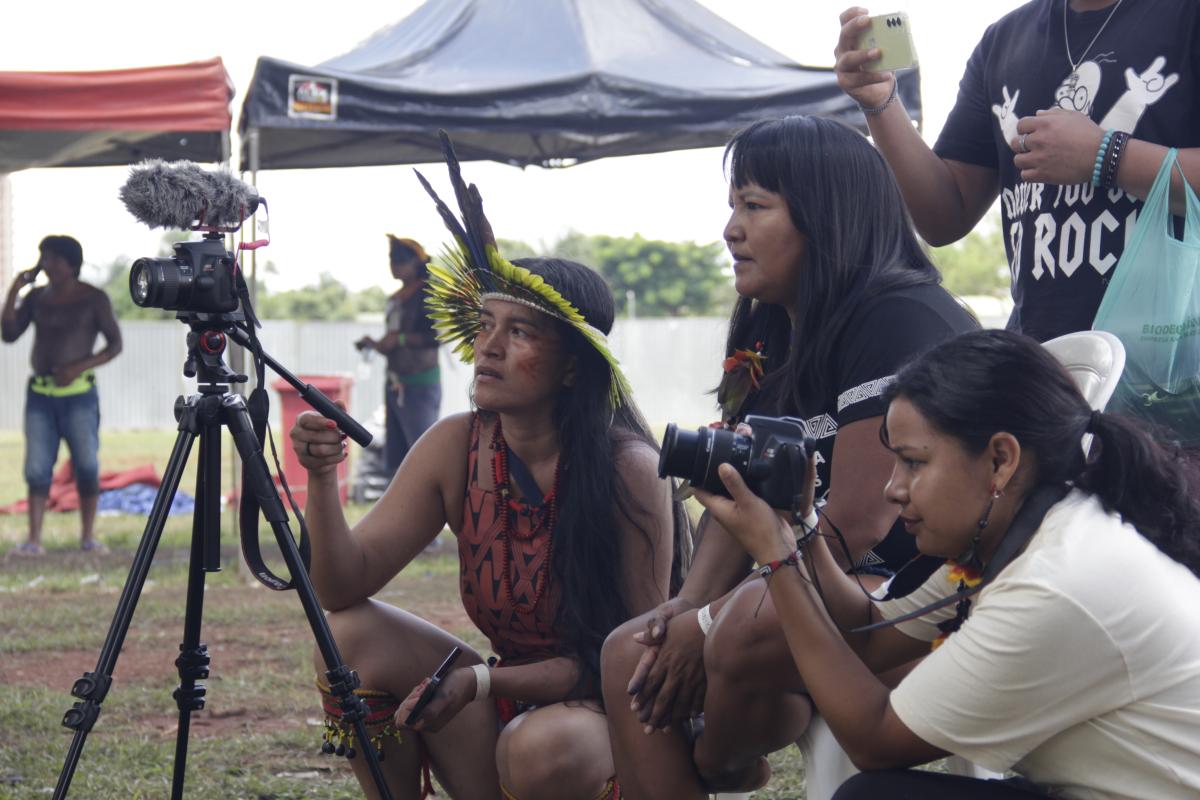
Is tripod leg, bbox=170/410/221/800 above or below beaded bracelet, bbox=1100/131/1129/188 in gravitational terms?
below

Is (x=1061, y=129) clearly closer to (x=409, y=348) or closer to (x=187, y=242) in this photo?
(x=187, y=242)

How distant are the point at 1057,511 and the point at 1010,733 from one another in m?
0.33

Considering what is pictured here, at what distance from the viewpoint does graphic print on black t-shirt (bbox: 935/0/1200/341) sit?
2.66 metres

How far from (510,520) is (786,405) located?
0.74 meters

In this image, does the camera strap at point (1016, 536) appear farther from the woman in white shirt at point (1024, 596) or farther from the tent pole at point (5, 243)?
the tent pole at point (5, 243)

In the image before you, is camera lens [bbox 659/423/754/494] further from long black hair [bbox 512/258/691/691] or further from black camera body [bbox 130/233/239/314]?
black camera body [bbox 130/233/239/314]

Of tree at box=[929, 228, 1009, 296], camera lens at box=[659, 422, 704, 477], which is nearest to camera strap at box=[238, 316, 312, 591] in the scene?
camera lens at box=[659, 422, 704, 477]

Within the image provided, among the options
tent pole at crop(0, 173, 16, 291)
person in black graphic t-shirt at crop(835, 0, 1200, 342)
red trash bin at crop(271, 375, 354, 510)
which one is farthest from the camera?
tent pole at crop(0, 173, 16, 291)

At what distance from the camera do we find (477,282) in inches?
129

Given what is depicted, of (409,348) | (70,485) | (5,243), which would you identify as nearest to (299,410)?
(409,348)

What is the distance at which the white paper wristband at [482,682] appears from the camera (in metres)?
2.98

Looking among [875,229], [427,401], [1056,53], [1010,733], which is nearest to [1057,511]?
[1010,733]

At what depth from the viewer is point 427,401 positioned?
31.7ft

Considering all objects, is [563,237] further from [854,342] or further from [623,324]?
[854,342]
